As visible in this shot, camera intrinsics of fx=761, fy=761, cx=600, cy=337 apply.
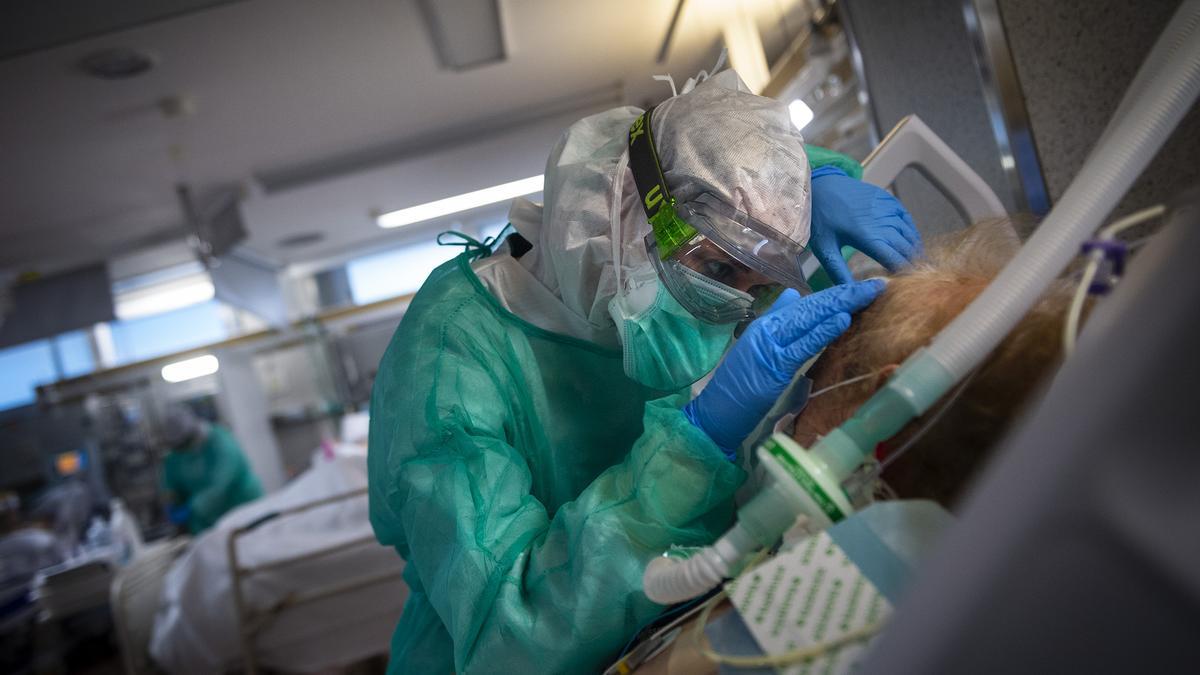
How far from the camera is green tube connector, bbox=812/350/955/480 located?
24.2 inches

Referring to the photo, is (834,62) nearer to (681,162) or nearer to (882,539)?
(681,162)

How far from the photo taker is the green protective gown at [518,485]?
929 mm

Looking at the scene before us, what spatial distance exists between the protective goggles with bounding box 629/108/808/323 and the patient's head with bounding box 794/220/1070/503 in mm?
193

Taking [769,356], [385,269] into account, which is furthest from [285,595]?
[385,269]

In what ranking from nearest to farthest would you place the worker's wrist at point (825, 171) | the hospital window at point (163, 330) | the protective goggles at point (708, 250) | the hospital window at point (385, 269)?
the protective goggles at point (708, 250) → the worker's wrist at point (825, 171) → the hospital window at point (385, 269) → the hospital window at point (163, 330)

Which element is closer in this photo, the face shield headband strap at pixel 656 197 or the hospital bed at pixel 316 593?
the face shield headband strap at pixel 656 197

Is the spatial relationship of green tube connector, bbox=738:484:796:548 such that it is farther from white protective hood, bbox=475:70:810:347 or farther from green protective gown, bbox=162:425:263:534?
green protective gown, bbox=162:425:263:534

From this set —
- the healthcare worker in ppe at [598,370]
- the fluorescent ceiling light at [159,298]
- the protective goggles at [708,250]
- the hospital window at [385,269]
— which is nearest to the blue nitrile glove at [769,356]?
the healthcare worker in ppe at [598,370]

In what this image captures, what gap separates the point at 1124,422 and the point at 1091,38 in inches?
59.8

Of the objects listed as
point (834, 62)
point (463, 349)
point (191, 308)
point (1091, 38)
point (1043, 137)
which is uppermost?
point (191, 308)

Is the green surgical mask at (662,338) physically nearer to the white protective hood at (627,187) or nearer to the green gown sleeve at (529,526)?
the white protective hood at (627,187)

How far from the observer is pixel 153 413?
24.0 ft

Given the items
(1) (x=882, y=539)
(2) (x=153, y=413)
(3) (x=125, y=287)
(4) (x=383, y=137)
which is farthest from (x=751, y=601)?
(3) (x=125, y=287)

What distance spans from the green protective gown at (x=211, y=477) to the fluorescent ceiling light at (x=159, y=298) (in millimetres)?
2801
